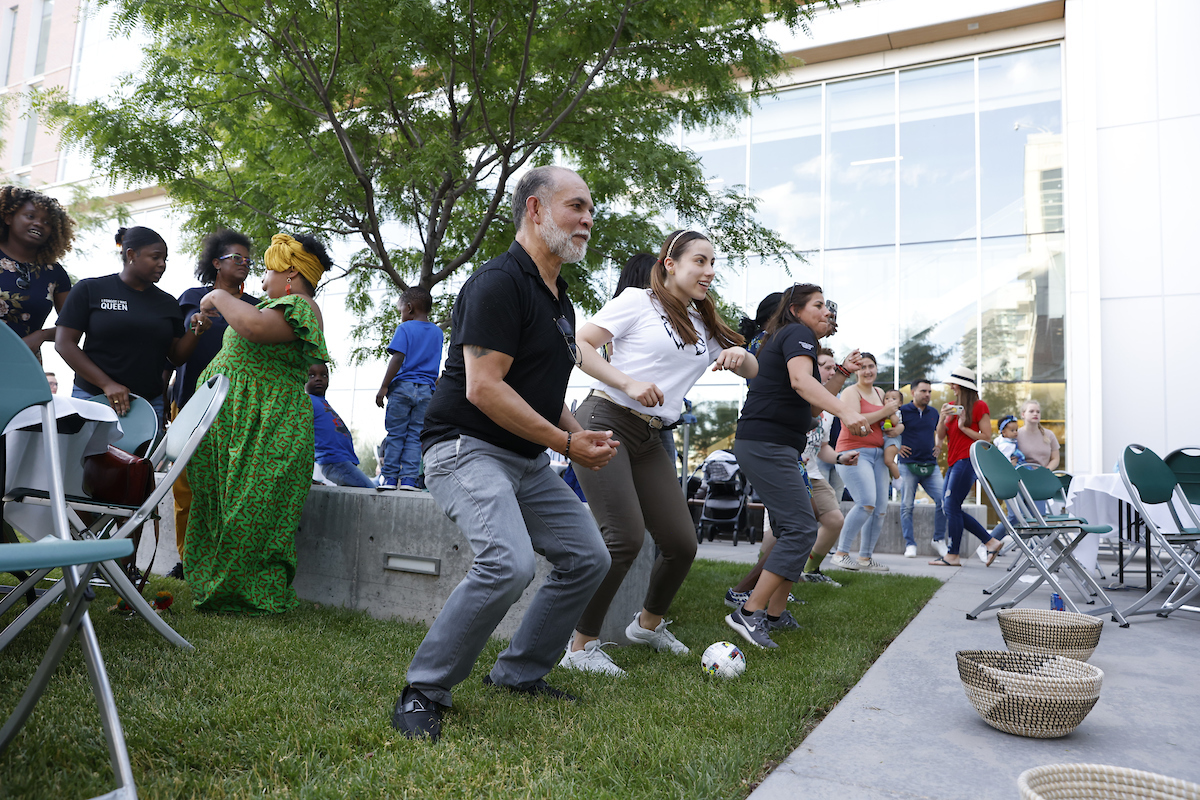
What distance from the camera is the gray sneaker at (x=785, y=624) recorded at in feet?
14.4

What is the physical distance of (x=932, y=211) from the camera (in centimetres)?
1451

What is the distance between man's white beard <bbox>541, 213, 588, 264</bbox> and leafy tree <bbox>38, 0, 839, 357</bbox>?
147 inches

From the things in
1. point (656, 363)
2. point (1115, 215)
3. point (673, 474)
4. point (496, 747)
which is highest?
point (1115, 215)

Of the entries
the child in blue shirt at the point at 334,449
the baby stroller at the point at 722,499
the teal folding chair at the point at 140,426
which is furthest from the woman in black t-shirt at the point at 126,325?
the baby stroller at the point at 722,499

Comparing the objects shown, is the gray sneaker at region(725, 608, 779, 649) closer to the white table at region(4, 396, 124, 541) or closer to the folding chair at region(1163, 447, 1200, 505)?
the white table at region(4, 396, 124, 541)

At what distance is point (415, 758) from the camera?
219 cm

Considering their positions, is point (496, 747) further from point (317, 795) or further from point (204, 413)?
point (204, 413)

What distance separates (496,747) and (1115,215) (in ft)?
47.0

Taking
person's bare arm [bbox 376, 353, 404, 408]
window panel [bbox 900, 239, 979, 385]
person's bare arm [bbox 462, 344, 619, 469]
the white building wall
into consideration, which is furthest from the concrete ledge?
the white building wall

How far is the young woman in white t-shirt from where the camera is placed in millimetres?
3434

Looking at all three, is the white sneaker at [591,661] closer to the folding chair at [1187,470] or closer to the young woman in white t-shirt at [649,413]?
the young woman in white t-shirt at [649,413]

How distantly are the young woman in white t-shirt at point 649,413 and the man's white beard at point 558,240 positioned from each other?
658mm

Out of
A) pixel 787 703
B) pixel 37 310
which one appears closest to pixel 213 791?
pixel 787 703

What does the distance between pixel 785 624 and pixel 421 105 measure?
5717 millimetres
